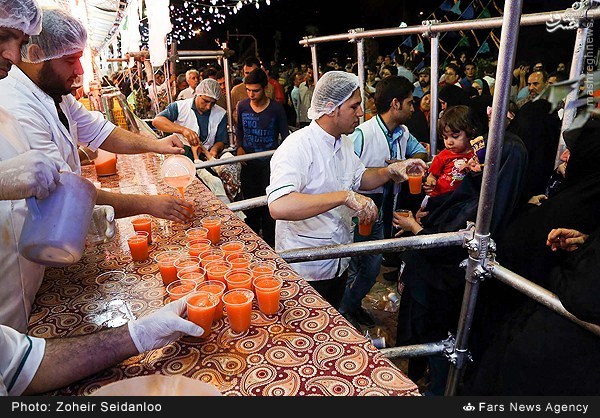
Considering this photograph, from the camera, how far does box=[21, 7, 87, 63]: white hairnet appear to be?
8.17 feet

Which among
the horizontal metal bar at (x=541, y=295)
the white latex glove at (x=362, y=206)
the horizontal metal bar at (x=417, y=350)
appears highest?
the white latex glove at (x=362, y=206)

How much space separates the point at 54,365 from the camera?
1446mm

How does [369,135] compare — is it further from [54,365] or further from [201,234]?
[54,365]

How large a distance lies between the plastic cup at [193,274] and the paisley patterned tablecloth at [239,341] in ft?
0.52

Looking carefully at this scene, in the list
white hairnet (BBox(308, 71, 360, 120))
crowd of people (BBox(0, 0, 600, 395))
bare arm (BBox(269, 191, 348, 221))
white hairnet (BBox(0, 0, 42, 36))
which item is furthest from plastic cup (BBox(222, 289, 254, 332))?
white hairnet (BBox(308, 71, 360, 120))

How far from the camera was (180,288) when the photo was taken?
1896 millimetres

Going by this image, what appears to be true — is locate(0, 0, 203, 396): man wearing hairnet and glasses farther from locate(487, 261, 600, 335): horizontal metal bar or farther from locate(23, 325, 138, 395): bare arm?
locate(487, 261, 600, 335): horizontal metal bar

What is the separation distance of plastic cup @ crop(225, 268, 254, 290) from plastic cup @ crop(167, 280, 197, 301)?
0.52 feet

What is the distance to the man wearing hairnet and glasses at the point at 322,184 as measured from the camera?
2.77m

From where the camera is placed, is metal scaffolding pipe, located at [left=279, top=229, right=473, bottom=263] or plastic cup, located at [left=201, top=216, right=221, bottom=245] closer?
metal scaffolding pipe, located at [left=279, top=229, right=473, bottom=263]

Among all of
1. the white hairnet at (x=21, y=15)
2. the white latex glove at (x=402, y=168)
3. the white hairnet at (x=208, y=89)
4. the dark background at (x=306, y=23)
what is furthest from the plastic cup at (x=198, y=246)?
the dark background at (x=306, y=23)

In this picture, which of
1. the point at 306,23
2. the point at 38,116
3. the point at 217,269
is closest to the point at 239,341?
the point at 217,269

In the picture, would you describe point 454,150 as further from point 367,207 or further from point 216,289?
point 216,289

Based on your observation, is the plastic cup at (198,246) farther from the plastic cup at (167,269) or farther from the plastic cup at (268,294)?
the plastic cup at (268,294)
